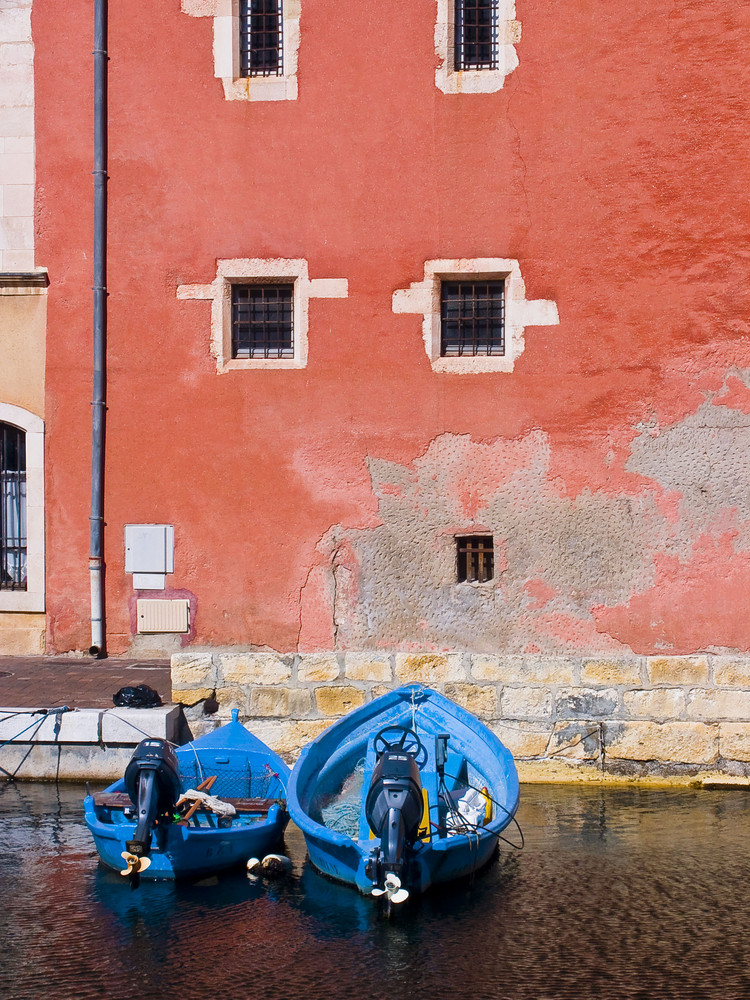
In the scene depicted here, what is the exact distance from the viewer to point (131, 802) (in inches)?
311

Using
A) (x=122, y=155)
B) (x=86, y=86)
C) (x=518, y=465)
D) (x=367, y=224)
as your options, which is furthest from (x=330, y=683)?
(x=86, y=86)

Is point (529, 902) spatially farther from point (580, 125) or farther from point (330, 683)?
point (580, 125)

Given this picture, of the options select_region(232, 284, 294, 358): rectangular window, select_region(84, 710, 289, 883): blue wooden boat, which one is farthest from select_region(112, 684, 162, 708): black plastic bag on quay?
select_region(232, 284, 294, 358): rectangular window

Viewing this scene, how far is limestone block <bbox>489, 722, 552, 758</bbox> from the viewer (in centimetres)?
Result: 959

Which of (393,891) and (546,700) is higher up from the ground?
(546,700)

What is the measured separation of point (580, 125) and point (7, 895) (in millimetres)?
7837

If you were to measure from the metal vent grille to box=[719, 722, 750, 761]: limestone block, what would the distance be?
16.0 feet

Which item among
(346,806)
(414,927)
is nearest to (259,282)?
(346,806)

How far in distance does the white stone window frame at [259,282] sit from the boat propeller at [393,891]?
17.4 feet

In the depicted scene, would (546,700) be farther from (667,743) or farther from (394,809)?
(394,809)

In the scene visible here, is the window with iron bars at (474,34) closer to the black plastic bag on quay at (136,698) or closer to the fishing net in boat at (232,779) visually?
the black plastic bag on quay at (136,698)

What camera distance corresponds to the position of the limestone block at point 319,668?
977cm

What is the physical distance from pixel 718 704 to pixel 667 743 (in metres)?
0.52

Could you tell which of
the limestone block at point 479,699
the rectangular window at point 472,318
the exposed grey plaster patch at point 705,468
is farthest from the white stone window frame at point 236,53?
the limestone block at point 479,699
